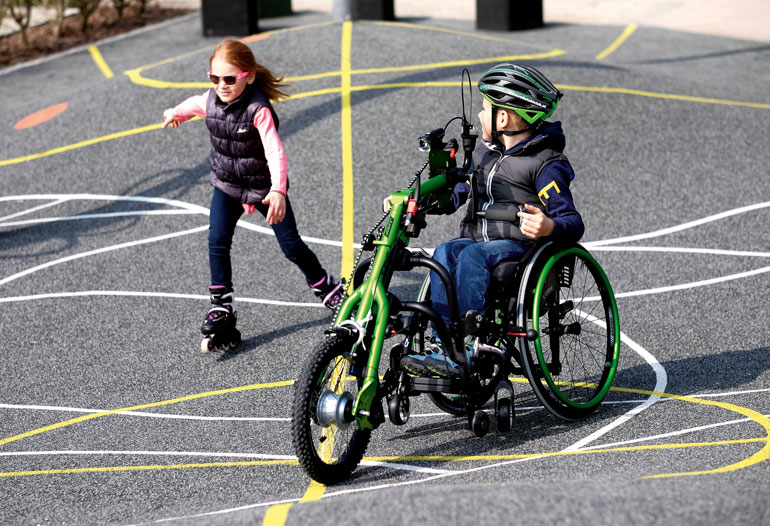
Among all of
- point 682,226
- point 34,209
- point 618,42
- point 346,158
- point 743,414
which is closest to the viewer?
point 743,414

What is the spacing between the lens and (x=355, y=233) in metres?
7.65

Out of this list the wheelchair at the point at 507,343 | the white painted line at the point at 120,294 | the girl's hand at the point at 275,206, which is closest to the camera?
the wheelchair at the point at 507,343

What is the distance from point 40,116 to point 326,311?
5.47m

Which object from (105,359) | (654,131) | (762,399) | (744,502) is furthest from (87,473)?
(654,131)

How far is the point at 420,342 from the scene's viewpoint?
15.0 feet

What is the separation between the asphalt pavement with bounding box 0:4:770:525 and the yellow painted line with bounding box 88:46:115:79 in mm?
199

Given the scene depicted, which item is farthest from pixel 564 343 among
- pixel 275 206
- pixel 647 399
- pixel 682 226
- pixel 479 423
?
pixel 682 226

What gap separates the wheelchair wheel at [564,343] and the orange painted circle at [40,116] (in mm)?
6736

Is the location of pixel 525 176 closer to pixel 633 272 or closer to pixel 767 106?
pixel 633 272

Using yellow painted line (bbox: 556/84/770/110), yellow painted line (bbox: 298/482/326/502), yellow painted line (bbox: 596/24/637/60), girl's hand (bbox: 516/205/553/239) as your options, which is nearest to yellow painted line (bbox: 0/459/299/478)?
yellow painted line (bbox: 298/482/326/502)

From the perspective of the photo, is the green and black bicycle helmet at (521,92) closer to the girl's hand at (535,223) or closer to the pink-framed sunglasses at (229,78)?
the girl's hand at (535,223)

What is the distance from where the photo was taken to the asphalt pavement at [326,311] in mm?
4090

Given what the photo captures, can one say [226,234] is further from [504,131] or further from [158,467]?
[504,131]

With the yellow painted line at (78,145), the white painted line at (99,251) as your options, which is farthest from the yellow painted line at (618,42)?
the white painted line at (99,251)
